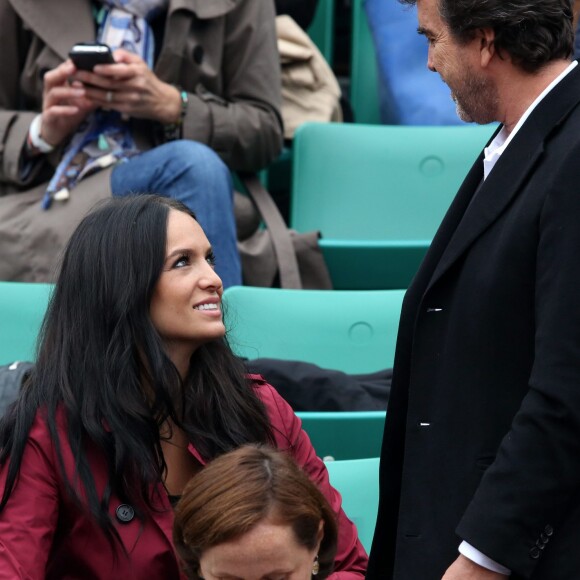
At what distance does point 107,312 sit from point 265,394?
330 millimetres

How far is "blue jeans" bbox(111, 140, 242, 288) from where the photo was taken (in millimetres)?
3516

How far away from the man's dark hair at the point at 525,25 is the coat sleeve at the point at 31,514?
92 cm

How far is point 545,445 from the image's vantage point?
5.59 ft

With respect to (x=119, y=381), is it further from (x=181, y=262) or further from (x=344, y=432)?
(x=344, y=432)

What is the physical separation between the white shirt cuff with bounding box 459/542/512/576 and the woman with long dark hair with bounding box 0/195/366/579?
442 millimetres

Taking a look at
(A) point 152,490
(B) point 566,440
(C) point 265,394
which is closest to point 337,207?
(C) point 265,394

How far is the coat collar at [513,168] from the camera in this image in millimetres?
1861

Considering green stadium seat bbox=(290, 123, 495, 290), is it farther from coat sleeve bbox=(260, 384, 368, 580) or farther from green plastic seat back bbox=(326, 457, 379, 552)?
coat sleeve bbox=(260, 384, 368, 580)

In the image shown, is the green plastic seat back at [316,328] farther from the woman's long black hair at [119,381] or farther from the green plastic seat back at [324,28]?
the green plastic seat back at [324,28]

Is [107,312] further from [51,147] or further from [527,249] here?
[51,147]

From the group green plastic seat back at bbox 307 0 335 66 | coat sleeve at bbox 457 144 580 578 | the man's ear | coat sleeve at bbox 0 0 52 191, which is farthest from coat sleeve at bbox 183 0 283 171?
coat sleeve at bbox 457 144 580 578

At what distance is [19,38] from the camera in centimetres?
389

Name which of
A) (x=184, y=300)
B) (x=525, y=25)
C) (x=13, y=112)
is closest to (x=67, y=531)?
(x=184, y=300)

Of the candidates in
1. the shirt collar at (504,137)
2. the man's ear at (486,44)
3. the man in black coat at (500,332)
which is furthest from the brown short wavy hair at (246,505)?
the man's ear at (486,44)
